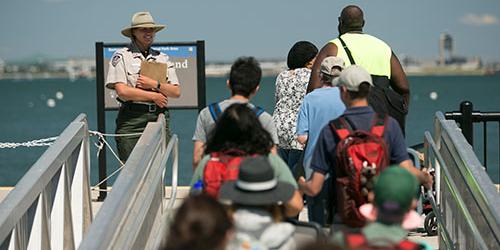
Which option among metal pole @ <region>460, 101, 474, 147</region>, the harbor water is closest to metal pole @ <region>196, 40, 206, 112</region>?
metal pole @ <region>460, 101, 474, 147</region>

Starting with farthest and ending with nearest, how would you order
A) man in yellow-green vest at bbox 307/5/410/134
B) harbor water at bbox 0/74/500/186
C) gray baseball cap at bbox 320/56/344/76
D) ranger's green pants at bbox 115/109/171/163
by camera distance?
1. harbor water at bbox 0/74/500/186
2. ranger's green pants at bbox 115/109/171/163
3. man in yellow-green vest at bbox 307/5/410/134
4. gray baseball cap at bbox 320/56/344/76

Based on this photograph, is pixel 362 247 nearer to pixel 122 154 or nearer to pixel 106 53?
pixel 122 154

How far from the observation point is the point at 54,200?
28.8 ft

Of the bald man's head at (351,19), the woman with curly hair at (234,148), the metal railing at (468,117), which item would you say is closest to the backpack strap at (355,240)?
the woman with curly hair at (234,148)

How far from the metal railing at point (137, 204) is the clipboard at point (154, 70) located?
48cm

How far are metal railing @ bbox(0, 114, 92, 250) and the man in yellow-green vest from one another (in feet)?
6.06

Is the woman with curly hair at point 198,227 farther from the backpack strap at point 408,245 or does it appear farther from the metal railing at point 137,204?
the metal railing at point 137,204

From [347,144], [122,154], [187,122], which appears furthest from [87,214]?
[187,122]

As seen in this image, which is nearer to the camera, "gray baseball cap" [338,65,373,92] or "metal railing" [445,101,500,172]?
"gray baseball cap" [338,65,373,92]

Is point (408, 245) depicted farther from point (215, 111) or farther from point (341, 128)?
point (215, 111)

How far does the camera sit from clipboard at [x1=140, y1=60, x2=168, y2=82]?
9.55 metres

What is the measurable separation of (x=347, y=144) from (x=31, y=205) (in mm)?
2351

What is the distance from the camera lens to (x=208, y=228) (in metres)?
4.39

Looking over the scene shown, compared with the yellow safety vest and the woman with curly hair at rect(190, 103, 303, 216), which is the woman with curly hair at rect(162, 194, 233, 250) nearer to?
the woman with curly hair at rect(190, 103, 303, 216)
